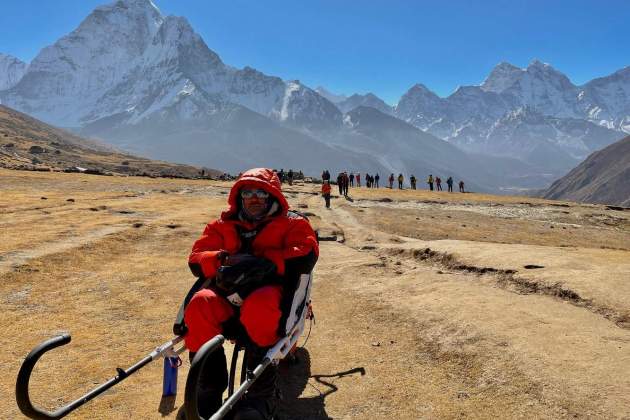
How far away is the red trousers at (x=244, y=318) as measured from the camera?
4.85m

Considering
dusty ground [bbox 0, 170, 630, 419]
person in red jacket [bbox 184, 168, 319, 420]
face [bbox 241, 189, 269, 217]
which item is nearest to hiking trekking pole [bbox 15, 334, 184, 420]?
person in red jacket [bbox 184, 168, 319, 420]

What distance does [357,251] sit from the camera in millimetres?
15352

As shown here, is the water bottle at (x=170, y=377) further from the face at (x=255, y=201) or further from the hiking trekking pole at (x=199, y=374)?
the face at (x=255, y=201)

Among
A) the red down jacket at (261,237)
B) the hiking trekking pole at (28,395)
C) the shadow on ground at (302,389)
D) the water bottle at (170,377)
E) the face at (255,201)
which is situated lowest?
the shadow on ground at (302,389)

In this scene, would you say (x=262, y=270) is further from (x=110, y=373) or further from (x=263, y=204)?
(x=110, y=373)

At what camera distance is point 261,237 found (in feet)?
18.9

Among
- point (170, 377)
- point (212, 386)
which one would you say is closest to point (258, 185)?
point (212, 386)

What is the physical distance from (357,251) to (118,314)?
340 inches

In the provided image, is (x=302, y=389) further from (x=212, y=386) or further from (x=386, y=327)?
(x=386, y=327)

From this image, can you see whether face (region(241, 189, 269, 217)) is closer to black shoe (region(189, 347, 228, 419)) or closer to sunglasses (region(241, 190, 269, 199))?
sunglasses (region(241, 190, 269, 199))

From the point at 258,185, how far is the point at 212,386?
246cm

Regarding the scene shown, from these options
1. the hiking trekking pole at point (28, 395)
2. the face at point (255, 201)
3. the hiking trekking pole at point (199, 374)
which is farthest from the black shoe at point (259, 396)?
the face at point (255, 201)

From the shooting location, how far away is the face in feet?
19.2

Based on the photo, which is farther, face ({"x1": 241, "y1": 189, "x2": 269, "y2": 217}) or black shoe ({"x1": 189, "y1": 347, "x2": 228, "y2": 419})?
face ({"x1": 241, "y1": 189, "x2": 269, "y2": 217})
